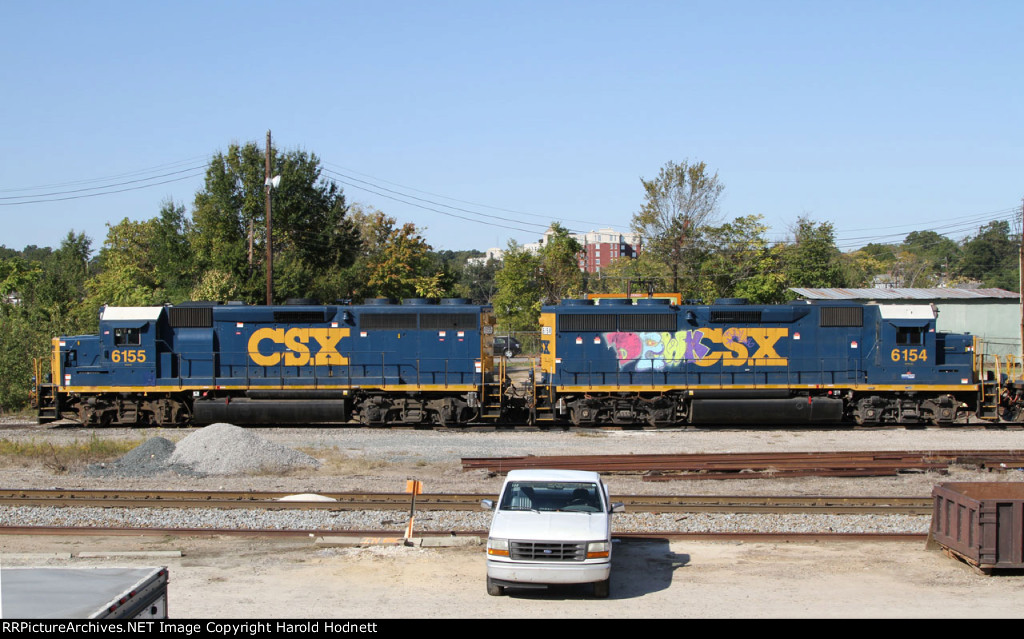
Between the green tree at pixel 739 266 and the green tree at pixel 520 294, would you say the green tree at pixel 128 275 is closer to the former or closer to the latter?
the green tree at pixel 520 294

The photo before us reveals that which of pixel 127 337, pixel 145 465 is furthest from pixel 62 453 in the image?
pixel 127 337

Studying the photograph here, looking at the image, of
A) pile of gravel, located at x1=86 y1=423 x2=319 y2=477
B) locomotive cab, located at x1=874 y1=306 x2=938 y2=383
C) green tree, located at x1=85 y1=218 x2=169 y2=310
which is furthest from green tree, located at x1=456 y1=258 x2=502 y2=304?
pile of gravel, located at x1=86 y1=423 x2=319 y2=477

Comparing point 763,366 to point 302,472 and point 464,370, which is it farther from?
point 302,472

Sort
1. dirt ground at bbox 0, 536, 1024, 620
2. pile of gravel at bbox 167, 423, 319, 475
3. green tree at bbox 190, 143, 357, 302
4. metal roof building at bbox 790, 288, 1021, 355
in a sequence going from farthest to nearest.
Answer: green tree at bbox 190, 143, 357, 302, metal roof building at bbox 790, 288, 1021, 355, pile of gravel at bbox 167, 423, 319, 475, dirt ground at bbox 0, 536, 1024, 620

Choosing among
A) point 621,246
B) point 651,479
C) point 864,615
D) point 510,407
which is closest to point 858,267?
point 621,246

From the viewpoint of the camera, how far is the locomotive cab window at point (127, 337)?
78.2 feet

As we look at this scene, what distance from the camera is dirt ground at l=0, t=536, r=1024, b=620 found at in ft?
29.7

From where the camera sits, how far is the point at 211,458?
693 inches

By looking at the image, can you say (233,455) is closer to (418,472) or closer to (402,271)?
(418,472)

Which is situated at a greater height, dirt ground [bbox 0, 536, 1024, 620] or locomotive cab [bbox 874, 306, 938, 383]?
locomotive cab [bbox 874, 306, 938, 383]

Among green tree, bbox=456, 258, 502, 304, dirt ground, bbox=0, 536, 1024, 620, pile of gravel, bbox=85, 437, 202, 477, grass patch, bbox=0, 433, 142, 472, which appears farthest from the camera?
green tree, bbox=456, 258, 502, 304

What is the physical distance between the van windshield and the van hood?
0.59ft

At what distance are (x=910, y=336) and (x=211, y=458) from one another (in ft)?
63.9

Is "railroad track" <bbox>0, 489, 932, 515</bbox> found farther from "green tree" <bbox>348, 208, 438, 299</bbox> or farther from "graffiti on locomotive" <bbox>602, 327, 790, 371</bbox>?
"green tree" <bbox>348, 208, 438, 299</bbox>
